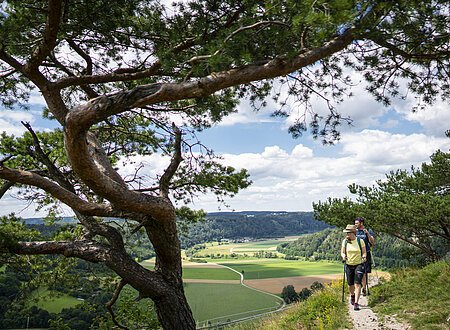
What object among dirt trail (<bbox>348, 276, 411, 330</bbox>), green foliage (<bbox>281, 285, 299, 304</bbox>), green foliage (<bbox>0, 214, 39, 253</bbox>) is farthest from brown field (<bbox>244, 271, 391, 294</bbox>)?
green foliage (<bbox>0, 214, 39, 253</bbox>)

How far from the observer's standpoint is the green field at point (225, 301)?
46.8 m

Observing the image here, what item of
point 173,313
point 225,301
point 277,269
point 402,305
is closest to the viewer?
point 173,313

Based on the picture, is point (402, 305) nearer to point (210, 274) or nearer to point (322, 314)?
point (322, 314)

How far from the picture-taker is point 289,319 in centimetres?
737

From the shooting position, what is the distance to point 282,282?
203ft

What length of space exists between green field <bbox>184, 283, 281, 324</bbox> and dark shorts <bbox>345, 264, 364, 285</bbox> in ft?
130

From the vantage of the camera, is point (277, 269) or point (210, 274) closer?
point (210, 274)

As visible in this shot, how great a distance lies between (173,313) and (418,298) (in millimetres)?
4918

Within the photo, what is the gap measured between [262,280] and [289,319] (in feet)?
218

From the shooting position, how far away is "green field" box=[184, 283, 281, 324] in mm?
46787

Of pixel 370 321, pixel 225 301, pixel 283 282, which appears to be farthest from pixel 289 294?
pixel 370 321

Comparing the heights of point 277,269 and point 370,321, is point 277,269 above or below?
below

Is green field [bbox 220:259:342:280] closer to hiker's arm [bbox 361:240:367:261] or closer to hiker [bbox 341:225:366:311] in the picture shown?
hiker [bbox 341:225:366:311]

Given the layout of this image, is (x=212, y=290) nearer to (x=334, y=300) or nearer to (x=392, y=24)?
(x=334, y=300)
